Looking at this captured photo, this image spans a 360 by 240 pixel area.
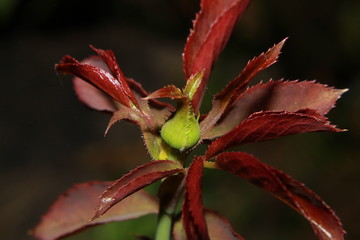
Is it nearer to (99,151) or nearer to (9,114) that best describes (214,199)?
(99,151)

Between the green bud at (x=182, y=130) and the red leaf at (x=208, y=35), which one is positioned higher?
the red leaf at (x=208, y=35)

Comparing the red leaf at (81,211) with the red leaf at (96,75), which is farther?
the red leaf at (81,211)

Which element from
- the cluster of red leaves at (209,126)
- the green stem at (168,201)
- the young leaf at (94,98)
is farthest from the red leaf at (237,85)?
the young leaf at (94,98)

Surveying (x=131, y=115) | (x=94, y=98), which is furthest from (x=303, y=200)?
(x=94, y=98)

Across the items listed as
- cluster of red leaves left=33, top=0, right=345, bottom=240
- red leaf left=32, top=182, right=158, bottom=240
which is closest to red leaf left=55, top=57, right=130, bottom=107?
cluster of red leaves left=33, top=0, right=345, bottom=240

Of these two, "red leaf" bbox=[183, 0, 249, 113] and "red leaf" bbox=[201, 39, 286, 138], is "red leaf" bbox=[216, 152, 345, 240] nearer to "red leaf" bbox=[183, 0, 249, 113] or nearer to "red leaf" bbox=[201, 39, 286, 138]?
"red leaf" bbox=[201, 39, 286, 138]

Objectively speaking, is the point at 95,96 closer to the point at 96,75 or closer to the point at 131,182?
the point at 96,75

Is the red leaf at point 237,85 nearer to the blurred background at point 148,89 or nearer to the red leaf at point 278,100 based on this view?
the red leaf at point 278,100
